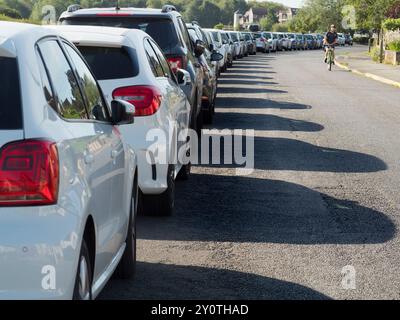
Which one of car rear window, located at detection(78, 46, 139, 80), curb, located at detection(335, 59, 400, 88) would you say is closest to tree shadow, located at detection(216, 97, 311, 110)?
curb, located at detection(335, 59, 400, 88)

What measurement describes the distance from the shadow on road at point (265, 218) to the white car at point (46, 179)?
3.07 metres

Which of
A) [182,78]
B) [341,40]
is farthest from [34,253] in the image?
[341,40]

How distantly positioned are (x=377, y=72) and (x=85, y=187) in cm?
3821

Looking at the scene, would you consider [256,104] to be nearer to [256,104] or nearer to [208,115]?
[256,104]

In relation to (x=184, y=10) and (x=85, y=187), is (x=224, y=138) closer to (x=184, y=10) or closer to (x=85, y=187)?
(x=85, y=187)

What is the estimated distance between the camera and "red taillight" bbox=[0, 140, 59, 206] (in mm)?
4387

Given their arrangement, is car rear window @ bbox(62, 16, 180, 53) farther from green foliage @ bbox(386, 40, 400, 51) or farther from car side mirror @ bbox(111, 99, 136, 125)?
Answer: green foliage @ bbox(386, 40, 400, 51)

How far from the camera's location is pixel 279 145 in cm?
1532

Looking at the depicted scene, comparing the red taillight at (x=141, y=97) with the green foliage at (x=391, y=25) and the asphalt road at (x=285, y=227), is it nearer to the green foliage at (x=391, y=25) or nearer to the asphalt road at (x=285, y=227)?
the asphalt road at (x=285, y=227)

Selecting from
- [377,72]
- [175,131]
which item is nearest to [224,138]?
[175,131]

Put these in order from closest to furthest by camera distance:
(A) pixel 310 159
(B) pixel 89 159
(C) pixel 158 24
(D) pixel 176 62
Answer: (B) pixel 89 159, (C) pixel 158 24, (D) pixel 176 62, (A) pixel 310 159

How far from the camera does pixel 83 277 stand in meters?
4.91
